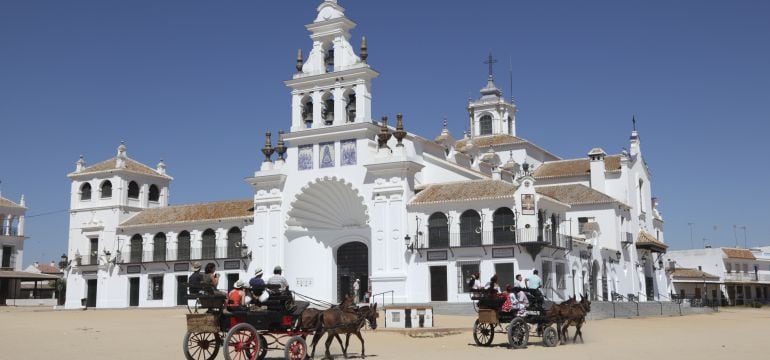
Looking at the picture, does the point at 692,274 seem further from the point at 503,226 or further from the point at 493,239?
the point at 493,239

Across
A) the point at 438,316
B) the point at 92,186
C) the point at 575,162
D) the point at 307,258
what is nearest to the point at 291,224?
the point at 307,258

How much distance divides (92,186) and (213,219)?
10532 millimetres

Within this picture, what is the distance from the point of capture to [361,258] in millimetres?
42594

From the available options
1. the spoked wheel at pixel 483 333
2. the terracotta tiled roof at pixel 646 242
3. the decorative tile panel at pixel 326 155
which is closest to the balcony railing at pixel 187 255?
the decorative tile panel at pixel 326 155

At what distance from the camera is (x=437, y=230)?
131ft

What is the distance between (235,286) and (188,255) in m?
34.6

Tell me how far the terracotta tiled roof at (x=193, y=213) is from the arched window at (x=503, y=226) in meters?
15.7

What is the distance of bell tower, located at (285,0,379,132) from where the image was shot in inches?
1644

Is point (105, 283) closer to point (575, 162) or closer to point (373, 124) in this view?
point (373, 124)

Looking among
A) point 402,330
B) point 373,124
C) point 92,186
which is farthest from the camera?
point 92,186

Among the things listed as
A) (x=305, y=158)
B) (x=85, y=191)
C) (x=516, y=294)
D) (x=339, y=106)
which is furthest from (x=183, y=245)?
(x=516, y=294)

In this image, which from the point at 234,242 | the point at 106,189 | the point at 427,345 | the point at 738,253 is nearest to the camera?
the point at 427,345

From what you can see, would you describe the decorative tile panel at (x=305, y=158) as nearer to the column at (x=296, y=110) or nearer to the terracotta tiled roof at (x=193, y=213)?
the column at (x=296, y=110)

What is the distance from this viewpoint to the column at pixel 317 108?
42719 mm
